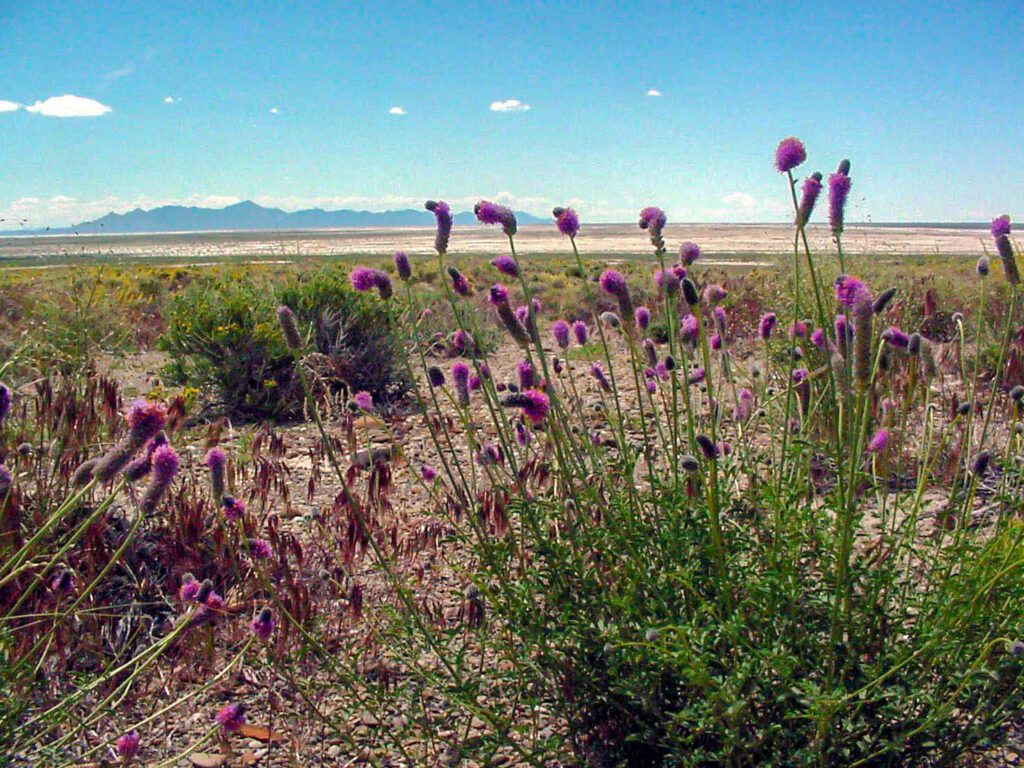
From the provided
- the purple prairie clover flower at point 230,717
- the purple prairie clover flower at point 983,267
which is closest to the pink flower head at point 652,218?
the purple prairie clover flower at point 983,267

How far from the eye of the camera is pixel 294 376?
6.72 metres

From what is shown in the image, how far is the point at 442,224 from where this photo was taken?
2.12 meters

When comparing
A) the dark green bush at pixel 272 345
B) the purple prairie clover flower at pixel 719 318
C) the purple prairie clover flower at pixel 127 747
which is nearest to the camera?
the purple prairie clover flower at pixel 127 747

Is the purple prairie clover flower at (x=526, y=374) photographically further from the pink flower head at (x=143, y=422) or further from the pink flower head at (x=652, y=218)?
the pink flower head at (x=143, y=422)

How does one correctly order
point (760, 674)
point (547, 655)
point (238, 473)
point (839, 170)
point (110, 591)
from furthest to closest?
1. point (238, 473)
2. point (110, 591)
3. point (839, 170)
4. point (547, 655)
5. point (760, 674)

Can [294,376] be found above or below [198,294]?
below

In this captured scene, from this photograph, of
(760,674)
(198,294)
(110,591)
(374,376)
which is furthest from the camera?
(198,294)

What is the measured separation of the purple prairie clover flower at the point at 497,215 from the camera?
6.97 ft

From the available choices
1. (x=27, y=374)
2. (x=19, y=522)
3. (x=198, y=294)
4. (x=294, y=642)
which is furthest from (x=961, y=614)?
(x=198, y=294)

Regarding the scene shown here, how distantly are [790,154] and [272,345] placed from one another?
549 cm

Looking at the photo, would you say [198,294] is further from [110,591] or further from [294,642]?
[294,642]

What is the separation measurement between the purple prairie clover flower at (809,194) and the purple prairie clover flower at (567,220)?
0.60 meters

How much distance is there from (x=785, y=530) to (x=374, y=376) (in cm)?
547

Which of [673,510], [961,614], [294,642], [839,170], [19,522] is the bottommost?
[294,642]
